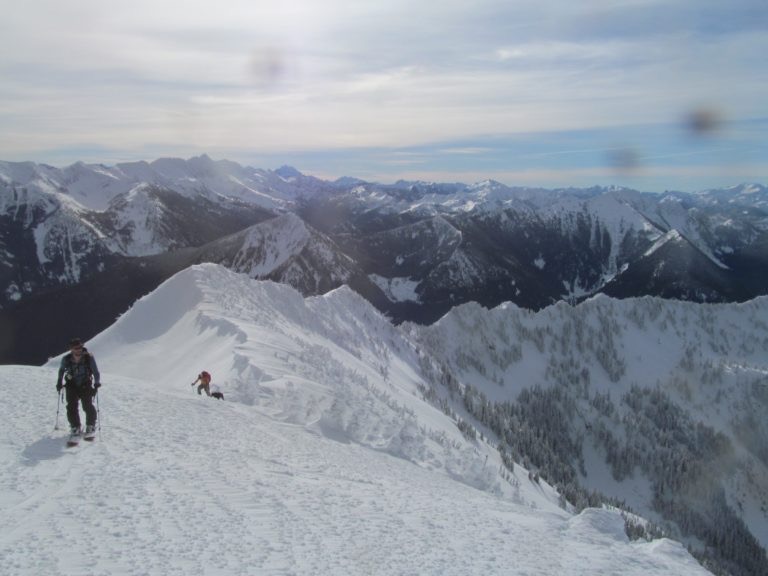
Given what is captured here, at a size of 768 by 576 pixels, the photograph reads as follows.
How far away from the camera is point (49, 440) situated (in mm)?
15445

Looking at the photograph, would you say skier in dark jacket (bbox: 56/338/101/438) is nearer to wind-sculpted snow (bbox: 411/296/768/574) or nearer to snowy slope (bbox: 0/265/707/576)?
snowy slope (bbox: 0/265/707/576)

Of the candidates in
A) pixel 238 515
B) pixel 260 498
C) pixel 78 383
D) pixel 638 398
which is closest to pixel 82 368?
pixel 78 383

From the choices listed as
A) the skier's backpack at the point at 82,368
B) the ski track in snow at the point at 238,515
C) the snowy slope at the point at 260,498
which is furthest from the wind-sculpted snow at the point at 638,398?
the skier's backpack at the point at 82,368

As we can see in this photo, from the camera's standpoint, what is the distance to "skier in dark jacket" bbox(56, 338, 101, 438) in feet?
52.9

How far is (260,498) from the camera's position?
13.4 m

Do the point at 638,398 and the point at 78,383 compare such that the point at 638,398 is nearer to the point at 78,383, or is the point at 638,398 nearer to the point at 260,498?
the point at 260,498

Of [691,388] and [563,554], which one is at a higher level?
[563,554]

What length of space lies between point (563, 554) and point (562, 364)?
361 feet

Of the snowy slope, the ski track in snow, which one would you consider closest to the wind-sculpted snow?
the snowy slope

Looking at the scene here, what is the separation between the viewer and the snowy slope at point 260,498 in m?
10.4

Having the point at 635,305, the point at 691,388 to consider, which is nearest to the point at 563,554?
the point at 691,388

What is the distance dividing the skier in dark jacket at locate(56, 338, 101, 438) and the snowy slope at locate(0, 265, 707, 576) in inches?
24.4

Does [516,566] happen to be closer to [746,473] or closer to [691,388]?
[746,473]

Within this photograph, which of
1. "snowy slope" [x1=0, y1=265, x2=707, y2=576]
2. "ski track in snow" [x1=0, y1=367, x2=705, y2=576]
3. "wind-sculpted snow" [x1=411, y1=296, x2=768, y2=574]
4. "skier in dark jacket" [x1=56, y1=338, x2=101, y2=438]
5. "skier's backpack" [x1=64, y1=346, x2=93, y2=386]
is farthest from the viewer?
"wind-sculpted snow" [x1=411, y1=296, x2=768, y2=574]
